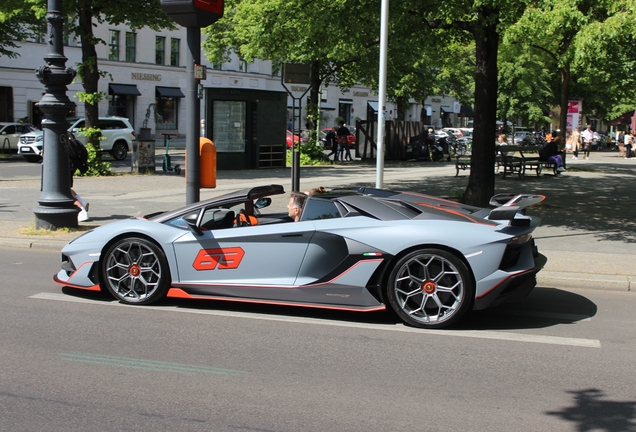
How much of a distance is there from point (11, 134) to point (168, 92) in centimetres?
2169

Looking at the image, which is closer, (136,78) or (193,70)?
(193,70)

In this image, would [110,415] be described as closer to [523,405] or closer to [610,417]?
[523,405]

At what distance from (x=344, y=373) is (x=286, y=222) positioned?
6.38 feet

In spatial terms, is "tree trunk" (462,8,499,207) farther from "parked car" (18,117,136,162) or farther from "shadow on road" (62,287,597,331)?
"parked car" (18,117,136,162)

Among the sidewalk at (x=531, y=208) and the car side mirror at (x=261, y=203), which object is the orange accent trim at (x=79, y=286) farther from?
the sidewalk at (x=531, y=208)

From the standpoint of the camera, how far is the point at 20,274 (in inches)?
347

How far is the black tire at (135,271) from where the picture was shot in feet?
23.2

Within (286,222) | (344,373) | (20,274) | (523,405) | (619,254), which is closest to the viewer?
(523,405)

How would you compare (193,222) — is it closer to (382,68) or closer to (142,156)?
(382,68)

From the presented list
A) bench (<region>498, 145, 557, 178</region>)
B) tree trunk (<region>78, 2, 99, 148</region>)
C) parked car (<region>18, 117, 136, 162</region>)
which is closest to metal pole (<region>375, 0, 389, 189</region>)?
bench (<region>498, 145, 557, 178</region>)

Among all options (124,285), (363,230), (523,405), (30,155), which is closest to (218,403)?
(523,405)

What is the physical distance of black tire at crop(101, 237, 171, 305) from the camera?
7.06 metres

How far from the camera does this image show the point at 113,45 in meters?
50.5

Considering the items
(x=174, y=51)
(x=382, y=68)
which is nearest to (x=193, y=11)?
(x=382, y=68)
